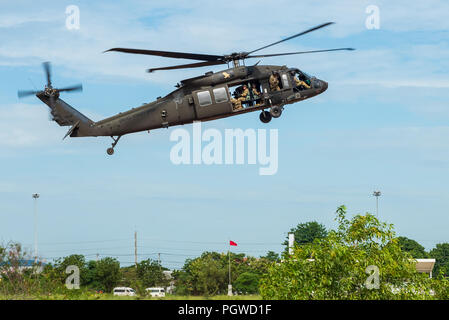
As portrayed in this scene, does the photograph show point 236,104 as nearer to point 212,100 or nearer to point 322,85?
point 212,100

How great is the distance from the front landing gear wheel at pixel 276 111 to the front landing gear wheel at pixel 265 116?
429mm

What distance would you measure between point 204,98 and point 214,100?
68cm

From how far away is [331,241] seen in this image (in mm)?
48969

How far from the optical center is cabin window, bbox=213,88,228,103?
4419 cm

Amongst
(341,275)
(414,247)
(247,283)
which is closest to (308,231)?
(414,247)

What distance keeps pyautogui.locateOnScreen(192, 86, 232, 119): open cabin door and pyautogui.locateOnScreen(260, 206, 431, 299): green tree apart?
11.5 metres

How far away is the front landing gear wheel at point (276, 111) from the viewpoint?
45.2 meters

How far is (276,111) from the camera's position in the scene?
45219 millimetres

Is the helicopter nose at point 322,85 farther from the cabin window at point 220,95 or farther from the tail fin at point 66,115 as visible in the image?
the tail fin at point 66,115

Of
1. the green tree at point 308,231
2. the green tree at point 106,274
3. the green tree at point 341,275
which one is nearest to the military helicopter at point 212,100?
the green tree at point 341,275

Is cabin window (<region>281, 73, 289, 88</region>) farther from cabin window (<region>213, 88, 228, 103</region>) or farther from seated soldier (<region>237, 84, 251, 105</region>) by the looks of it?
cabin window (<region>213, 88, 228, 103</region>)

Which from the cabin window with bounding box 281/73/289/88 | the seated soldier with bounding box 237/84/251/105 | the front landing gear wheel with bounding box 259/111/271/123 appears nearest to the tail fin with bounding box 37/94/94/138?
the seated soldier with bounding box 237/84/251/105
